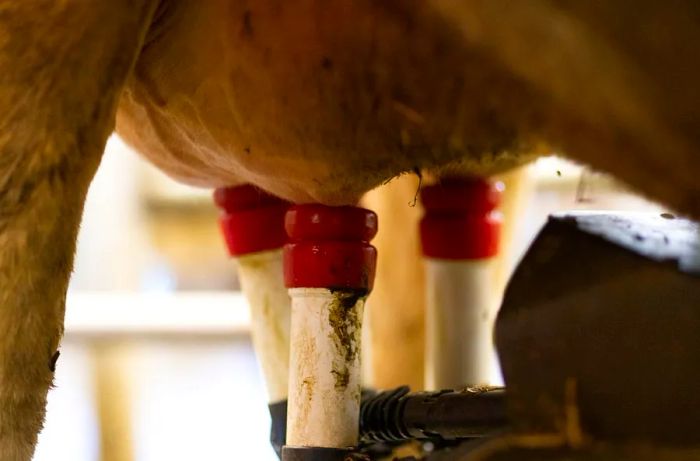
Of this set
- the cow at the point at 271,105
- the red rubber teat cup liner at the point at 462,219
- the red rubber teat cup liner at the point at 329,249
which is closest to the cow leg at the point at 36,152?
the cow at the point at 271,105

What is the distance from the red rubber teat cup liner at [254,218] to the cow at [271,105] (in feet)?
0.45

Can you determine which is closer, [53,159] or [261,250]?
[53,159]

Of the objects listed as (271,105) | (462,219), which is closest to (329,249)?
(271,105)

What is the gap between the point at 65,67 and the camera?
1.53 feet

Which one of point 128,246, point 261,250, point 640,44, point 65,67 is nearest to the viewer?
point 640,44

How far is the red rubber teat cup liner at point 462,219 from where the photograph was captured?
76 centimetres

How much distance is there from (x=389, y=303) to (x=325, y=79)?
44 centimetres

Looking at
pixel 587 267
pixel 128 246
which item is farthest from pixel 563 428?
pixel 128 246

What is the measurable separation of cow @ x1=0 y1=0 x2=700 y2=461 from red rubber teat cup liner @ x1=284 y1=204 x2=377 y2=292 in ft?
0.04

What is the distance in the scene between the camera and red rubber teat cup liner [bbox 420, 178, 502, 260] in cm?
76

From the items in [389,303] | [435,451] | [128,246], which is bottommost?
[435,451]

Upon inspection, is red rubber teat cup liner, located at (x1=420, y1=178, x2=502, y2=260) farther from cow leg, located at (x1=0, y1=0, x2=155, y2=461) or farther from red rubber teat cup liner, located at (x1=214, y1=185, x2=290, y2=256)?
cow leg, located at (x1=0, y1=0, x2=155, y2=461)

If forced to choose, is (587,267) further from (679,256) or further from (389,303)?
(389,303)

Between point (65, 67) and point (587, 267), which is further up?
point (65, 67)
